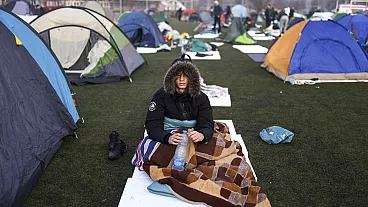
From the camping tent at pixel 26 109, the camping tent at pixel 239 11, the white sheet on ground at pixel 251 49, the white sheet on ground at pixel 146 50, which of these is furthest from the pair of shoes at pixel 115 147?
the camping tent at pixel 239 11

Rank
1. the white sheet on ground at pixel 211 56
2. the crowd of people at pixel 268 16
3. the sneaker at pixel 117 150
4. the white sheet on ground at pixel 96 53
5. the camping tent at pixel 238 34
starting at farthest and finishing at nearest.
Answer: the crowd of people at pixel 268 16
the camping tent at pixel 238 34
the white sheet on ground at pixel 211 56
the white sheet on ground at pixel 96 53
the sneaker at pixel 117 150

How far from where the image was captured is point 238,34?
12.0 metres

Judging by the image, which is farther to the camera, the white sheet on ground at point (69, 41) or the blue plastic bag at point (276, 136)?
the white sheet on ground at point (69, 41)

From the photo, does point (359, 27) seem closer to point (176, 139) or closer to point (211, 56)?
point (211, 56)

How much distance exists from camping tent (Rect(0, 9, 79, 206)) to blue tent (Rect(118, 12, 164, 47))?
646cm

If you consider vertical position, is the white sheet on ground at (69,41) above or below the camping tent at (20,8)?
below

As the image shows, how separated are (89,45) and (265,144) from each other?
4626 mm

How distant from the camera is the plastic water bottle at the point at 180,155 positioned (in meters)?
2.71

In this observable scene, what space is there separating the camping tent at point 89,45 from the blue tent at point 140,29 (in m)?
3.08

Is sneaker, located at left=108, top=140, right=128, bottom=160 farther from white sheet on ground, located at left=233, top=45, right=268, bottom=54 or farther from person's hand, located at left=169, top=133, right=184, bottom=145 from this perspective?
white sheet on ground, located at left=233, top=45, right=268, bottom=54

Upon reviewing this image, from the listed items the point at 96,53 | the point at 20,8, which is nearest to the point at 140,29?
the point at 96,53

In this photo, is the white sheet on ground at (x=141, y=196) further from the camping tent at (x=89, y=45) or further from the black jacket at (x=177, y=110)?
the camping tent at (x=89, y=45)

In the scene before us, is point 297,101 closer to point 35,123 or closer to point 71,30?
point 35,123

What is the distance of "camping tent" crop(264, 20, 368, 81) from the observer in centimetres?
616
